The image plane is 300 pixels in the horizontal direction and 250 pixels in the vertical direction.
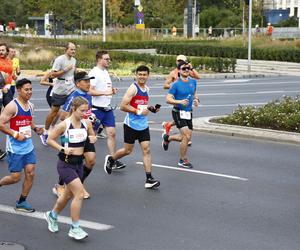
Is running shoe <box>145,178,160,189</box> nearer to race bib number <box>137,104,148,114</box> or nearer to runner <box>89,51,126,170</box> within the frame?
race bib number <box>137,104,148,114</box>

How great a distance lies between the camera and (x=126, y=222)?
745 centimetres

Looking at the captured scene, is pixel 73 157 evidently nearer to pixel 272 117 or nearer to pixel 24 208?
pixel 24 208

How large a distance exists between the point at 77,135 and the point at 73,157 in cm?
25

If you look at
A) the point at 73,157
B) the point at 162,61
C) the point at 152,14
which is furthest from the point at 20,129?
the point at 152,14

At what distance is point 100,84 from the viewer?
10.3 m

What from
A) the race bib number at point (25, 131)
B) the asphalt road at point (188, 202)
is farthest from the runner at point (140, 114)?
the race bib number at point (25, 131)

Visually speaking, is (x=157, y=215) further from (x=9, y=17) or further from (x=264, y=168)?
(x=9, y=17)

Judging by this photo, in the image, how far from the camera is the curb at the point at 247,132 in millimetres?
12884

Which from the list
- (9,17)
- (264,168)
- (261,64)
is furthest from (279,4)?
(264,168)

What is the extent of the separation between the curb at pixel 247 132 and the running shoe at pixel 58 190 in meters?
5.63

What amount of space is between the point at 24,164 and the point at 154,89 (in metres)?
16.2

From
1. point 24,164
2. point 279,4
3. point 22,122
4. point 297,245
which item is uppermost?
point 279,4

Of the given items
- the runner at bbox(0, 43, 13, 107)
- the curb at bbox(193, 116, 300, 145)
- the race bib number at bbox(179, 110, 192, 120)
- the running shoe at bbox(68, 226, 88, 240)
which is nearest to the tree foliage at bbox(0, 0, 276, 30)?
the curb at bbox(193, 116, 300, 145)

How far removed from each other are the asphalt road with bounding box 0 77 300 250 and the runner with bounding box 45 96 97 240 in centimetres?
18
